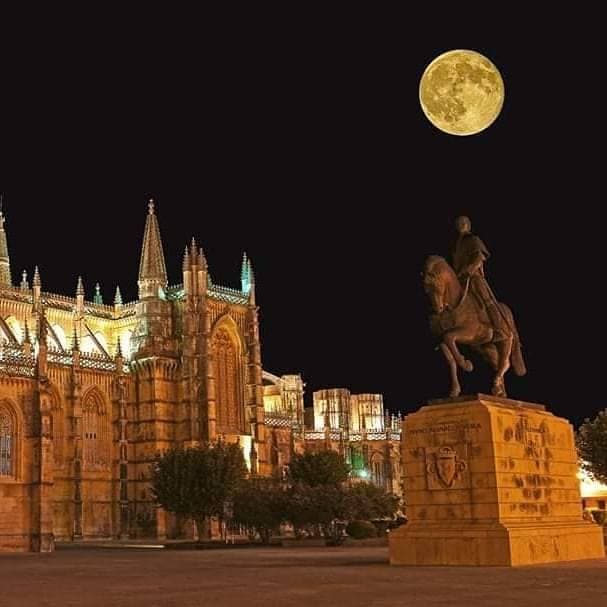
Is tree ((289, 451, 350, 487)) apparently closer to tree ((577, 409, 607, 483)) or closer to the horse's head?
tree ((577, 409, 607, 483))

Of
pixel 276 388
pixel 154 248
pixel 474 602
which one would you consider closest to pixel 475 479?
pixel 474 602

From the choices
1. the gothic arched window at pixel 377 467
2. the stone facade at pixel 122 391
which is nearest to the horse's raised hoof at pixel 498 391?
the stone facade at pixel 122 391

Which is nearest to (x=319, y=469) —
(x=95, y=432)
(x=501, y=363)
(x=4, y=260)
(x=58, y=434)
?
(x=95, y=432)

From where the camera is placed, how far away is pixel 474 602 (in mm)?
12586

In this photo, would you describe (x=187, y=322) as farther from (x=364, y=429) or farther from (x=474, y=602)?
(x=474, y=602)

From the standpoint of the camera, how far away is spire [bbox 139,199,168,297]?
80188 mm

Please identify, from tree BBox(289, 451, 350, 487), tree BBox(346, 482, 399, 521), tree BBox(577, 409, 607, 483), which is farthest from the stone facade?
tree BBox(577, 409, 607, 483)

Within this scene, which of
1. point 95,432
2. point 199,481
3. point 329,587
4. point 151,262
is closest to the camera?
point 329,587

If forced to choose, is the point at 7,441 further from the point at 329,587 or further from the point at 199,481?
the point at 329,587

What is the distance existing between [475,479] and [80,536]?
5514cm

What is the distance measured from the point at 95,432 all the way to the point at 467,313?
57.1 metres

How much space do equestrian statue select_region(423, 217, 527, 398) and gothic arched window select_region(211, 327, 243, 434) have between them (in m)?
57.9

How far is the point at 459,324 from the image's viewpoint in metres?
21.7

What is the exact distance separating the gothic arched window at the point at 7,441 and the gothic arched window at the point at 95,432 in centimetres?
1023
